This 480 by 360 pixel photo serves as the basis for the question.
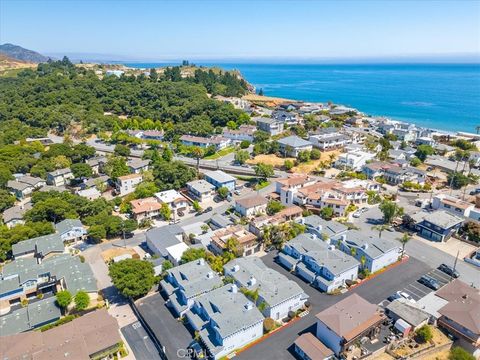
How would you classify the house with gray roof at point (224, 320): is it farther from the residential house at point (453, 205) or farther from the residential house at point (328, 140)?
the residential house at point (328, 140)

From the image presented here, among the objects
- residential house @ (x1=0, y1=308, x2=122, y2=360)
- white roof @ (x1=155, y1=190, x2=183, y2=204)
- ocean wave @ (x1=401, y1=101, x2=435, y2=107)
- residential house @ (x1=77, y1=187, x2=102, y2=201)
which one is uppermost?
ocean wave @ (x1=401, y1=101, x2=435, y2=107)

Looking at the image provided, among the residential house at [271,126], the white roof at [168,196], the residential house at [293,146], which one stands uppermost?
the residential house at [271,126]

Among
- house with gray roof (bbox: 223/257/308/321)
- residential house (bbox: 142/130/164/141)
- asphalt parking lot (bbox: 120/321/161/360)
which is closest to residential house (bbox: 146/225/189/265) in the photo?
house with gray roof (bbox: 223/257/308/321)

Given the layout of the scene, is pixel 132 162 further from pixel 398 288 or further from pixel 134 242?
pixel 398 288

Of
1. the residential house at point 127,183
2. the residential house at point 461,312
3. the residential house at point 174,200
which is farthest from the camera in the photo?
the residential house at point 127,183

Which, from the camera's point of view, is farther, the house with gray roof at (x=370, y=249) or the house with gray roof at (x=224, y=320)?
the house with gray roof at (x=370, y=249)

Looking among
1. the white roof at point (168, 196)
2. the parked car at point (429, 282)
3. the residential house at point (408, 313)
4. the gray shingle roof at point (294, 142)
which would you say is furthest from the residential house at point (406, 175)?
the white roof at point (168, 196)

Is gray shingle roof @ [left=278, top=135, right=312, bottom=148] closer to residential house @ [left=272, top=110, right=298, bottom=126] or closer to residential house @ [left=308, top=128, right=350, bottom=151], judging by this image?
residential house @ [left=308, top=128, right=350, bottom=151]
